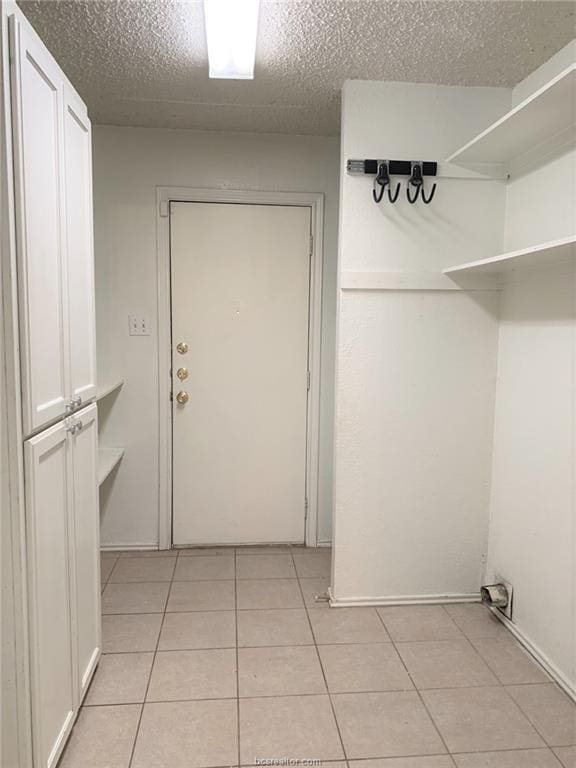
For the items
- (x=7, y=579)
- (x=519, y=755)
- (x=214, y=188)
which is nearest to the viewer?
(x=7, y=579)

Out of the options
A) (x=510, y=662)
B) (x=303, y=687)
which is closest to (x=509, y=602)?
(x=510, y=662)

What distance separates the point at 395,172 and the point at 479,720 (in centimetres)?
209

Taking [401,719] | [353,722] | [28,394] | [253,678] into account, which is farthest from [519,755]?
[28,394]

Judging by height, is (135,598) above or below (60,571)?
below

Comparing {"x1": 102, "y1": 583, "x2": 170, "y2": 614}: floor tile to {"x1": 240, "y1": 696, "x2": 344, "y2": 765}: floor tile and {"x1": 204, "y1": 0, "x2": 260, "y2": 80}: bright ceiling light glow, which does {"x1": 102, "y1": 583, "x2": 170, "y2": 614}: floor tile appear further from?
{"x1": 204, "y1": 0, "x2": 260, "y2": 80}: bright ceiling light glow

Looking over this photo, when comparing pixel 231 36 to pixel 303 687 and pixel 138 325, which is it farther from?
pixel 303 687

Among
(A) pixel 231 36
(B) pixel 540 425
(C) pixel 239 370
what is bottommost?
(B) pixel 540 425

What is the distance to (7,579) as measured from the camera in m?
1.21

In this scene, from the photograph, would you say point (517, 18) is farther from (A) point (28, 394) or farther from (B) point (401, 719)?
(B) point (401, 719)

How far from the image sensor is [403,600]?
2.44m

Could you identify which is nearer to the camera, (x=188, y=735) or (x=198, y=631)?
(x=188, y=735)

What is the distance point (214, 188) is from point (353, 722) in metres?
2.53

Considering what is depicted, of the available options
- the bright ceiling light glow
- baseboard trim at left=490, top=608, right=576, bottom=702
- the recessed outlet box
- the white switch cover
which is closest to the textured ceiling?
the bright ceiling light glow

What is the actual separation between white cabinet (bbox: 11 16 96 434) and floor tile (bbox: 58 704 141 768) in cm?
103
